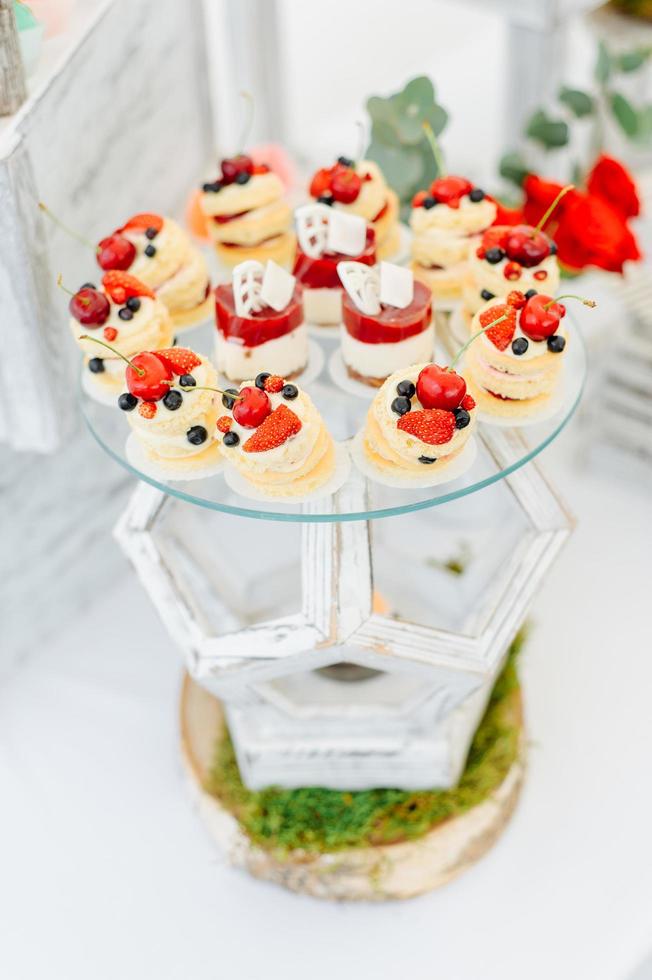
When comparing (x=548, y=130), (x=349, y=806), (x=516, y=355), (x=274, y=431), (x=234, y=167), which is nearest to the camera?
(x=274, y=431)

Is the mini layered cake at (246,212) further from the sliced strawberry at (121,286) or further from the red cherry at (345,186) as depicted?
the sliced strawberry at (121,286)

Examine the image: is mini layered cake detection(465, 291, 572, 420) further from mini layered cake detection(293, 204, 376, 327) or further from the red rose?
the red rose

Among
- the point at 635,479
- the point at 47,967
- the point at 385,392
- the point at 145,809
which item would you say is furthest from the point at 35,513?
the point at 635,479

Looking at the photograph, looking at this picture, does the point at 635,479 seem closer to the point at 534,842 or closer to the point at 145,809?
the point at 534,842

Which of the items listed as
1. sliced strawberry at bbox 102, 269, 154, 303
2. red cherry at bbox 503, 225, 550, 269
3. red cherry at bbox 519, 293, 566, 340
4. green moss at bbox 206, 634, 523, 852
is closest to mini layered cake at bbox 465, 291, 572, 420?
red cherry at bbox 519, 293, 566, 340

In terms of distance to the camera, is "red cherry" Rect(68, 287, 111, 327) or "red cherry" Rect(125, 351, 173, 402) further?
"red cherry" Rect(68, 287, 111, 327)

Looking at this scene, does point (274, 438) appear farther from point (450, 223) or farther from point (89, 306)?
point (450, 223)

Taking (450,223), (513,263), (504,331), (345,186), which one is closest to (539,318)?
(504,331)

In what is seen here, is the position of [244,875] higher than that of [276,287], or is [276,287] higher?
[276,287]
